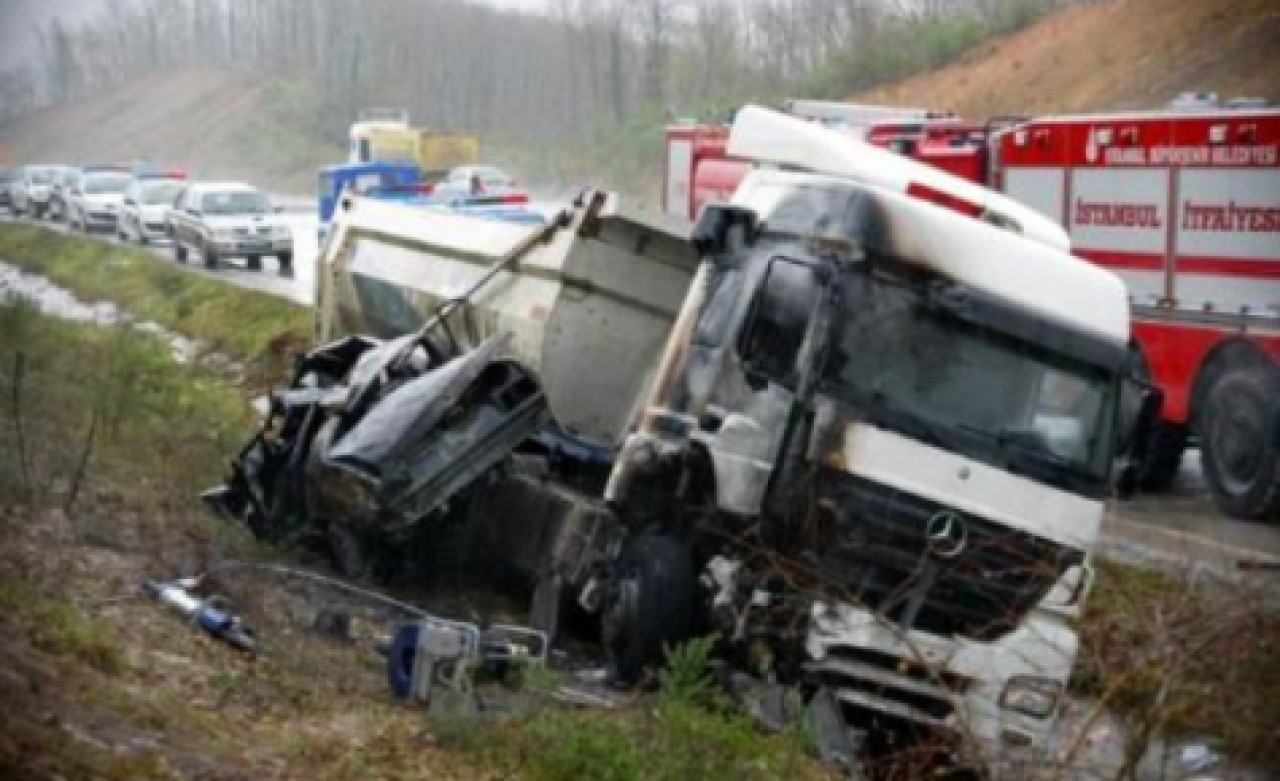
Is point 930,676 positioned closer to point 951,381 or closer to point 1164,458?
point 951,381

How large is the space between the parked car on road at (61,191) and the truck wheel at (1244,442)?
8116mm

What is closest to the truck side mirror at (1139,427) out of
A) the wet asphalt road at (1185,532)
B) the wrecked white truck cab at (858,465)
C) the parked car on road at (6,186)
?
the wrecked white truck cab at (858,465)

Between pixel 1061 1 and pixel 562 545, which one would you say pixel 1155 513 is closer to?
pixel 562 545

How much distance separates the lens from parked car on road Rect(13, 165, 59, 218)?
10.3 meters

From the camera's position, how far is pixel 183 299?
23.2m

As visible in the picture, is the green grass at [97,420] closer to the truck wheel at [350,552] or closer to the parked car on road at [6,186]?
the parked car on road at [6,186]

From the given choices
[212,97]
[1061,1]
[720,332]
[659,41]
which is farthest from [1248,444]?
[659,41]

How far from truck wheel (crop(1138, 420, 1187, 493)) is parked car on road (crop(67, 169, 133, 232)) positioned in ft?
35.0

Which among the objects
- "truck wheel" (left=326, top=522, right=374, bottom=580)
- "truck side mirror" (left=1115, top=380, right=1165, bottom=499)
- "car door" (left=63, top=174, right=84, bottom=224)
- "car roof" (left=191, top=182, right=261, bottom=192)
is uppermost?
"car door" (left=63, top=174, right=84, bottom=224)

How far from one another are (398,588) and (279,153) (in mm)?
23837

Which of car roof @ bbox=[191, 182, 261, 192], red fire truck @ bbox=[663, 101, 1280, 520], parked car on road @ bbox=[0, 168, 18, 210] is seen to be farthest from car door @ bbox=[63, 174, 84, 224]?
car roof @ bbox=[191, 182, 261, 192]

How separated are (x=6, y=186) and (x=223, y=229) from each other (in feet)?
57.2

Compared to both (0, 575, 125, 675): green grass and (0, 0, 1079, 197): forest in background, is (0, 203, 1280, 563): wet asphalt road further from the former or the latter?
(0, 0, 1079, 197): forest in background

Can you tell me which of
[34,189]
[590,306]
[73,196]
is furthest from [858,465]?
[73,196]
